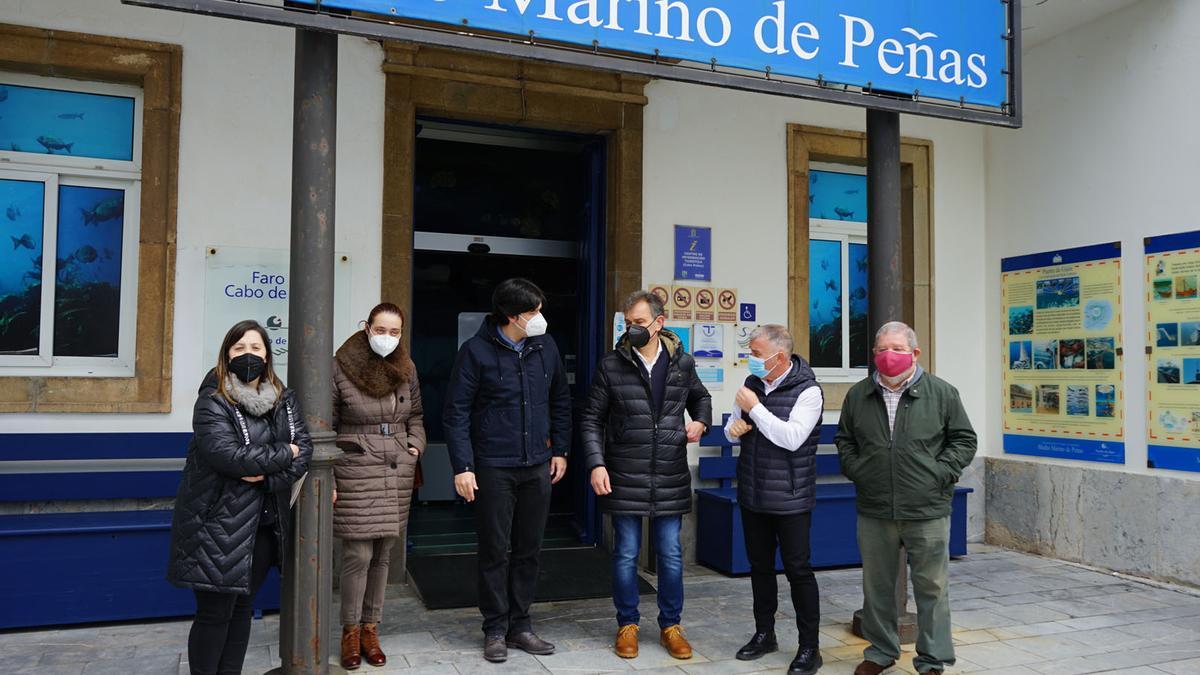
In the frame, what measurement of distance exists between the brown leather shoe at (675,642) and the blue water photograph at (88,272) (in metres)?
3.59

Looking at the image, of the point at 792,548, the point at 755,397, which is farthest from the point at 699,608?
the point at 755,397

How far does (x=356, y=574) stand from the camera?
421cm

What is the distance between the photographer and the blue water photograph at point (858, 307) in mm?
7449

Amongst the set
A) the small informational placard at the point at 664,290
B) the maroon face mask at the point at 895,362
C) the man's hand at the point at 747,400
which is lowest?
the man's hand at the point at 747,400

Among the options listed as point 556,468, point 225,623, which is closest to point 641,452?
point 556,468

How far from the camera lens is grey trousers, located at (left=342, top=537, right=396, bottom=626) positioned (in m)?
4.20

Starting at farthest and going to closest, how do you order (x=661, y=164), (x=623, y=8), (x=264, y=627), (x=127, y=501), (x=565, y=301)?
(x=565, y=301) → (x=661, y=164) → (x=127, y=501) → (x=264, y=627) → (x=623, y=8)

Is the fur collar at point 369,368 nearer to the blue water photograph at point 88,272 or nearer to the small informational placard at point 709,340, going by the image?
the blue water photograph at point 88,272

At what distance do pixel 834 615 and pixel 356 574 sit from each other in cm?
269

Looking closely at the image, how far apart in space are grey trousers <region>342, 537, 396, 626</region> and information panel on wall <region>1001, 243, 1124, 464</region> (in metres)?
5.05

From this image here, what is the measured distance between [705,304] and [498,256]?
1.72 m

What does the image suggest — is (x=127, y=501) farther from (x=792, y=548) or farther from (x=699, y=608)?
(x=792, y=548)

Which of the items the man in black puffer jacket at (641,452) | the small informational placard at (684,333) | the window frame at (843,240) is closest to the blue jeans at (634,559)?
the man in black puffer jacket at (641,452)

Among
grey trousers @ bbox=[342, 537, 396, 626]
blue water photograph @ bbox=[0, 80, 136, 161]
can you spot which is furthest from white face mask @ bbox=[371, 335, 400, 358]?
blue water photograph @ bbox=[0, 80, 136, 161]
